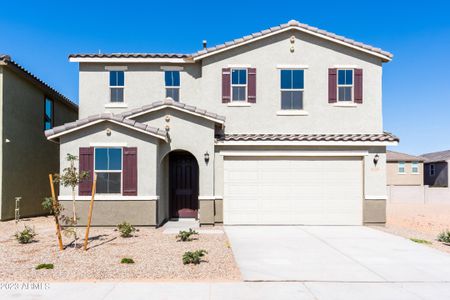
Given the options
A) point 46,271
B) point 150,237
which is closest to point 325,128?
point 150,237

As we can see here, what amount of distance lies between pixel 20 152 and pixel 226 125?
9.44 metres

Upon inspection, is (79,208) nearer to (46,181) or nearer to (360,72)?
(46,181)

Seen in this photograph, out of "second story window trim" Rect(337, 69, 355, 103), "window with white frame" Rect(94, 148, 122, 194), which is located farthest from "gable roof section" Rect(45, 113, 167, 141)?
"second story window trim" Rect(337, 69, 355, 103)

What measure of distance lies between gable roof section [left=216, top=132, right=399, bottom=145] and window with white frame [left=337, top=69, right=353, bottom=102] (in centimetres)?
182

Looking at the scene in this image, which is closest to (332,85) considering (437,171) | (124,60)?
(124,60)

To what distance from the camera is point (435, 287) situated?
6.58 metres

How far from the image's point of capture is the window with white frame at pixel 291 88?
1476cm

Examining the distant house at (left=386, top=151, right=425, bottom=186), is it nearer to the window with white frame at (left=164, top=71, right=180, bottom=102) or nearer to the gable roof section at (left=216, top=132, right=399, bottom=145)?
the gable roof section at (left=216, top=132, right=399, bottom=145)

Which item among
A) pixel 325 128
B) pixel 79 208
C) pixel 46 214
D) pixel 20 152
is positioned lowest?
pixel 46 214

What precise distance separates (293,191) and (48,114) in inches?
535

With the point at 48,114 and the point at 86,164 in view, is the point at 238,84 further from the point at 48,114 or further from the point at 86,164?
the point at 48,114

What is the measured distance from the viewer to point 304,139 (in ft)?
45.3

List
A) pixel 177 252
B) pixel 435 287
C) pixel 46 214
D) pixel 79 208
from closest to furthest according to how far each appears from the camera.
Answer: pixel 435 287 → pixel 177 252 → pixel 79 208 → pixel 46 214

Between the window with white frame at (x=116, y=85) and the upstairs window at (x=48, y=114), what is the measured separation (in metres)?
5.37
